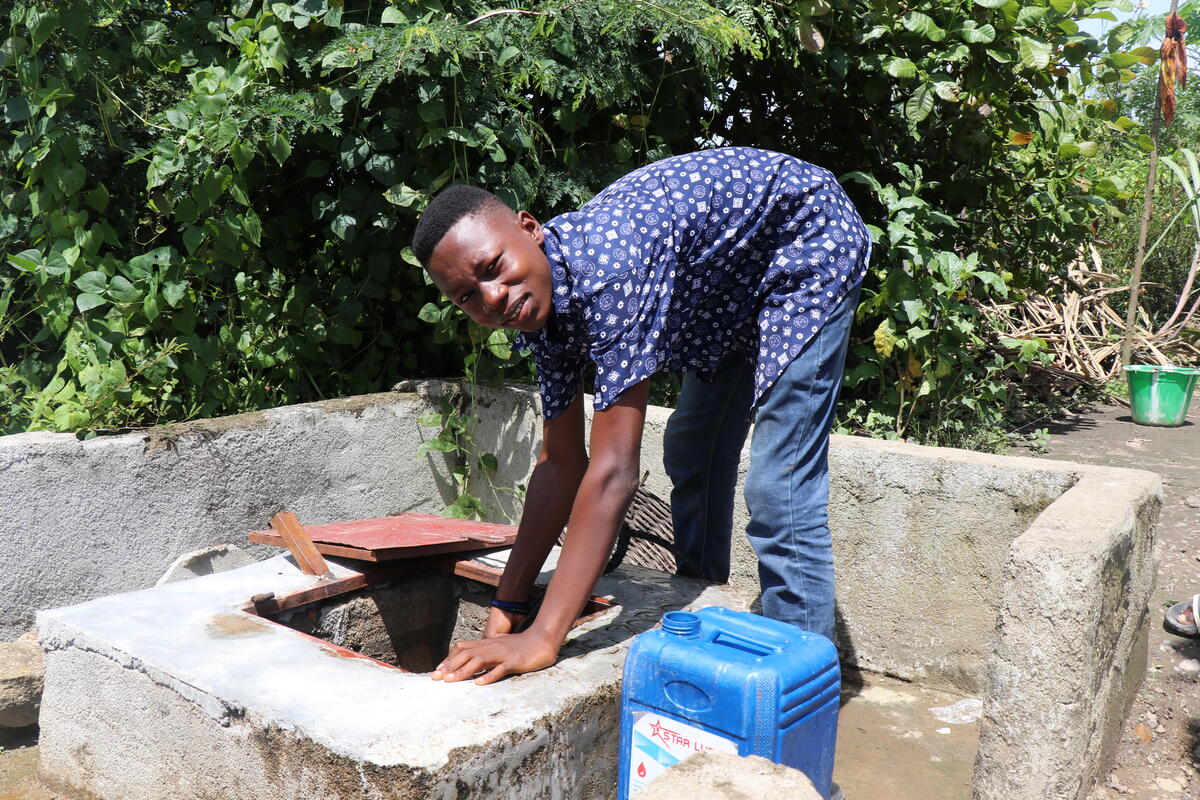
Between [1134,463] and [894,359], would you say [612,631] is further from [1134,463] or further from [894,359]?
[1134,463]

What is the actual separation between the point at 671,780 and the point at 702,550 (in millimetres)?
1338

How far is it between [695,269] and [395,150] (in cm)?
172

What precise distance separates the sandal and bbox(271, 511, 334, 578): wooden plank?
2.54 m

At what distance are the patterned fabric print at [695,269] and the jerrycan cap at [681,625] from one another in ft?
1.39

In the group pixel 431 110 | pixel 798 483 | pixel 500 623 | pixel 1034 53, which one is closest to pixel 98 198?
pixel 431 110

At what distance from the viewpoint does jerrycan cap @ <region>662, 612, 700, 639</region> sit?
1.86 meters

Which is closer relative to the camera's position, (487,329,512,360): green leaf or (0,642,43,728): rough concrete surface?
(0,642,43,728): rough concrete surface

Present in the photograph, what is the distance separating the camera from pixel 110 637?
223 centimetres

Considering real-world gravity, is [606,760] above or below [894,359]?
below

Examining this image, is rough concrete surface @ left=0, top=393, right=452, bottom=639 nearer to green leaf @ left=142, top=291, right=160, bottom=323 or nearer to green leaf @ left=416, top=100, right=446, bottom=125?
green leaf @ left=142, top=291, right=160, bottom=323

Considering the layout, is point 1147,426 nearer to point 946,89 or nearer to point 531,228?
point 946,89

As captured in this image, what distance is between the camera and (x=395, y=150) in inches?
140

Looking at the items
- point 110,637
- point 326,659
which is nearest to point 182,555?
point 110,637

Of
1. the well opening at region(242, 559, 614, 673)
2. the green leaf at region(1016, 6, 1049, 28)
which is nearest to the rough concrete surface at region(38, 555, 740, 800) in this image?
the well opening at region(242, 559, 614, 673)
